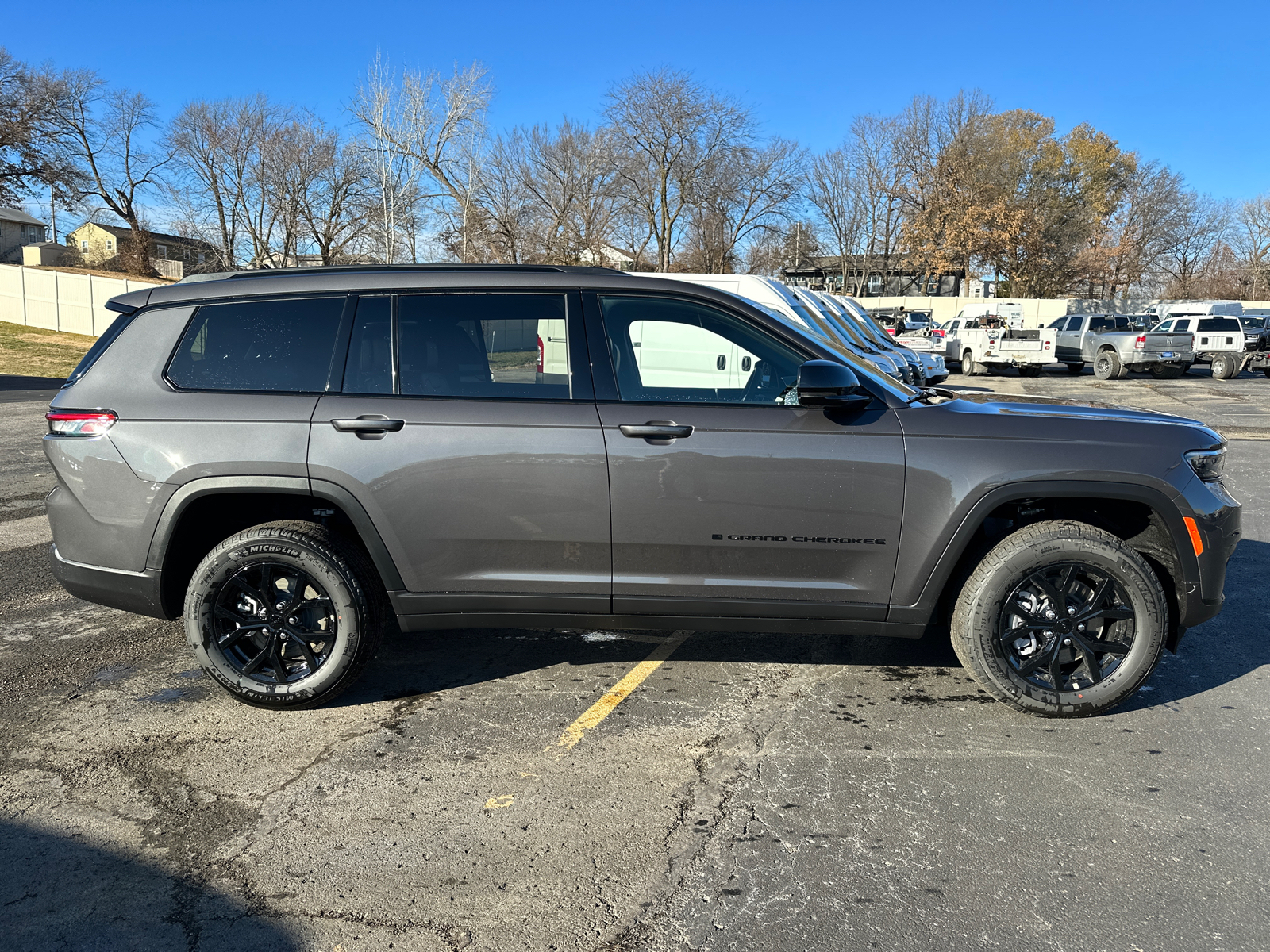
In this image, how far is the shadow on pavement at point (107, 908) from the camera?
243 cm

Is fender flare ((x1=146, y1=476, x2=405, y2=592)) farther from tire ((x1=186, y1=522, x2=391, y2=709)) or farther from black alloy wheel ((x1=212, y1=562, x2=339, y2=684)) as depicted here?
black alloy wheel ((x1=212, y1=562, x2=339, y2=684))

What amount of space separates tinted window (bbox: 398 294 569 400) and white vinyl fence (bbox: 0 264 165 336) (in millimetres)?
36339

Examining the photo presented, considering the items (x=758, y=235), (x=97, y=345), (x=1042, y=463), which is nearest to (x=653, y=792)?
(x=1042, y=463)

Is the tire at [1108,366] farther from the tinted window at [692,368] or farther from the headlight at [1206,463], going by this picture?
the tinted window at [692,368]

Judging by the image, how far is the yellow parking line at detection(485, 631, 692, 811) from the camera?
321 cm

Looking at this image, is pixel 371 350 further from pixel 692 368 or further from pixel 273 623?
pixel 692 368

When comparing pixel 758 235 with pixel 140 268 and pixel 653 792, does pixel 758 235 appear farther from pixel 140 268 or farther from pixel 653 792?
pixel 653 792

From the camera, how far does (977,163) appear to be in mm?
51312

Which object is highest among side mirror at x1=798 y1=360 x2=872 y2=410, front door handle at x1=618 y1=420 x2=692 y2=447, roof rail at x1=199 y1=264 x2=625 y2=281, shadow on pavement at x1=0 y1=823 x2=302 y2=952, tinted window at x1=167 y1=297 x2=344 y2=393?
roof rail at x1=199 y1=264 x2=625 y2=281

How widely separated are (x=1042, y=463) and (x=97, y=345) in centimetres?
411

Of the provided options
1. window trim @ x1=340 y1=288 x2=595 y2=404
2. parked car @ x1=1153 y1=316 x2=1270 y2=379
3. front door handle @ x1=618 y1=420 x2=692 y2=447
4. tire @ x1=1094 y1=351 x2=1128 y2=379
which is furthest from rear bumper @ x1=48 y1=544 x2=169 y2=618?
parked car @ x1=1153 y1=316 x2=1270 y2=379

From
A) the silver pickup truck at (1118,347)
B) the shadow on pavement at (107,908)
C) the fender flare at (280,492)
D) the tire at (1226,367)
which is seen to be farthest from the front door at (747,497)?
the tire at (1226,367)

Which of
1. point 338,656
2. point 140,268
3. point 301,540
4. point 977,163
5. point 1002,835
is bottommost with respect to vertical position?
point 1002,835

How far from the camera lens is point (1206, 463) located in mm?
3779
